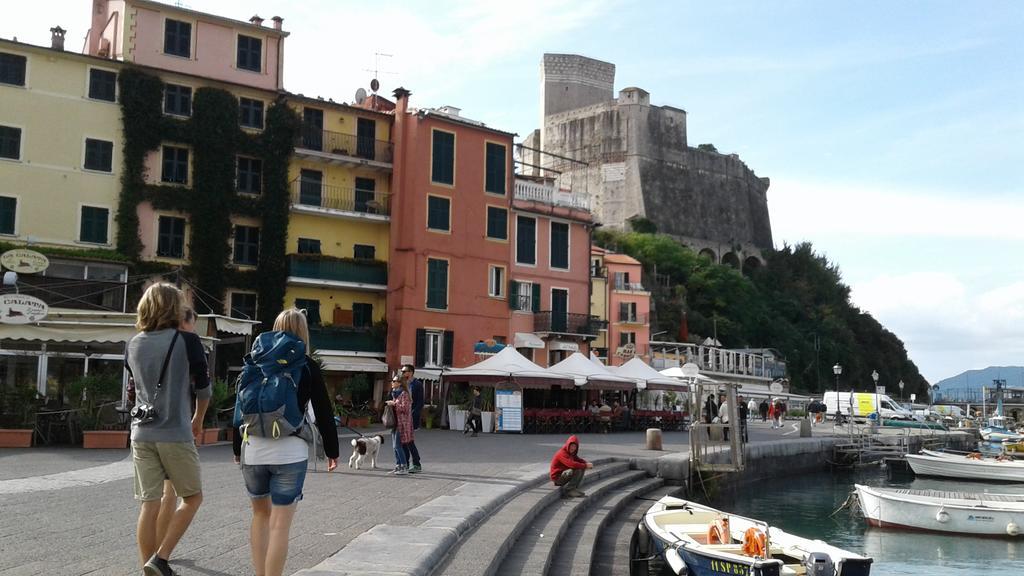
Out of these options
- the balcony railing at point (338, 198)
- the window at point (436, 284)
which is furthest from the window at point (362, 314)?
the balcony railing at point (338, 198)

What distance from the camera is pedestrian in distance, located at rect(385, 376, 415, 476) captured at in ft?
47.2

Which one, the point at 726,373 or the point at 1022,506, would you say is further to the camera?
the point at 726,373

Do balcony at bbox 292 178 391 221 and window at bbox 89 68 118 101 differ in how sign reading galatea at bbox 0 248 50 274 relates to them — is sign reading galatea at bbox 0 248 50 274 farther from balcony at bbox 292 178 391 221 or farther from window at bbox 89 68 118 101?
balcony at bbox 292 178 391 221

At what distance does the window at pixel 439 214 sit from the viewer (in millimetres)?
37469

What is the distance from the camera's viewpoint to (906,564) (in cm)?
1909

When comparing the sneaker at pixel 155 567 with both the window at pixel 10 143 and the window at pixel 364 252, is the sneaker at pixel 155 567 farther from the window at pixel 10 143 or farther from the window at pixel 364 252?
the window at pixel 364 252

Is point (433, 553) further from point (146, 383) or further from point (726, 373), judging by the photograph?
point (726, 373)

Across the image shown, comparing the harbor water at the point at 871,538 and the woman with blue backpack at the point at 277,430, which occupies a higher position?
the woman with blue backpack at the point at 277,430

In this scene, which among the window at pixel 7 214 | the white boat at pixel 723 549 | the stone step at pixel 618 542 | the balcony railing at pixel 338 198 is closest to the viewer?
the white boat at pixel 723 549

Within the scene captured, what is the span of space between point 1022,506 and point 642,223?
207 feet

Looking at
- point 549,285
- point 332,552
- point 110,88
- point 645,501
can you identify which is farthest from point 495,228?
point 332,552

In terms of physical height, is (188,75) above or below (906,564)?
above

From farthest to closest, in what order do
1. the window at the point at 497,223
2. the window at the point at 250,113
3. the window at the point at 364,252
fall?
the window at the point at 497,223 → the window at the point at 364,252 → the window at the point at 250,113

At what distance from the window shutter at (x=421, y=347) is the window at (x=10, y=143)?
15085 mm
